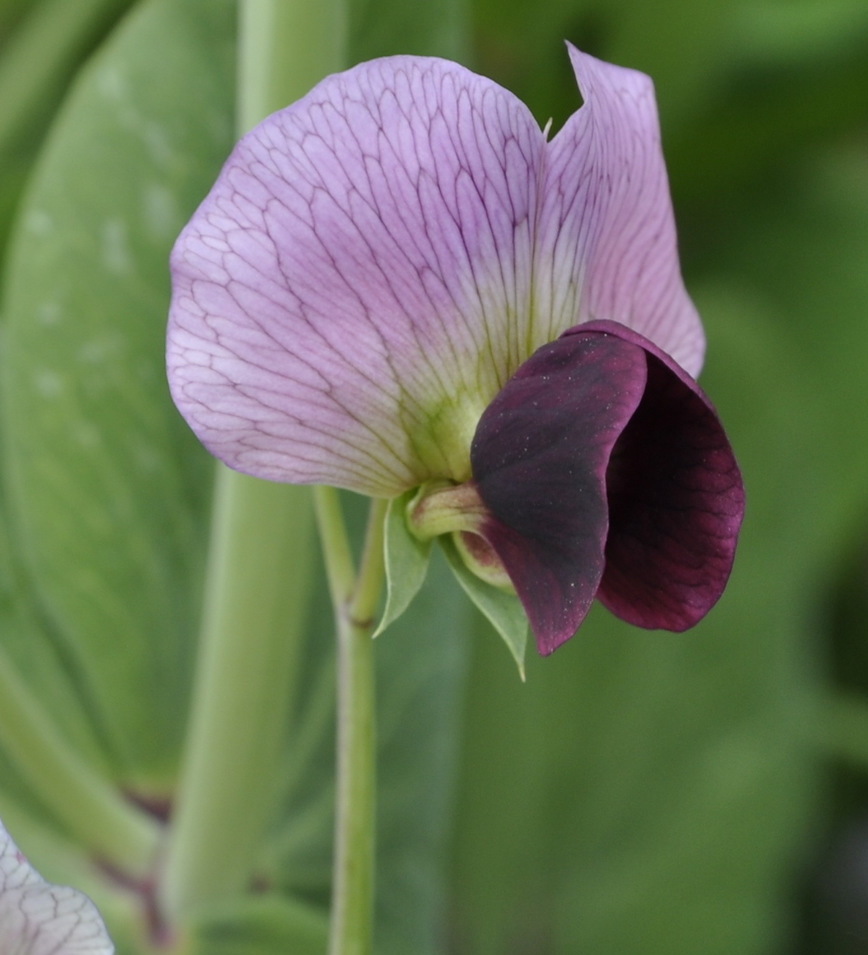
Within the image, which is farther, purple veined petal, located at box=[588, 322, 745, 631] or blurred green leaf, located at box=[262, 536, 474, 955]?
blurred green leaf, located at box=[262, 536, 474, 955]

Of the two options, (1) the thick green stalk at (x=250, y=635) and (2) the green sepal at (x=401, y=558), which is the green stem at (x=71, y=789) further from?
(2) the green sepal at (x=401, y=558)

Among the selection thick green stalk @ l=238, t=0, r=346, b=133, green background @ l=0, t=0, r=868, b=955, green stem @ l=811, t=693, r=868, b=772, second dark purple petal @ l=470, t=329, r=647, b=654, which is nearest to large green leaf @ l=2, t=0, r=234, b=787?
green background @ l=0, t=0, r=868, b=955

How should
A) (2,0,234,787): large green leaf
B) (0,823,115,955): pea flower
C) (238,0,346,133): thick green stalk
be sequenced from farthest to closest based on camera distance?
1. (2,0,234,787): large green leaf
2. (238,0,346,133): thick green stalk
3. (0,823,115,955): pea flower

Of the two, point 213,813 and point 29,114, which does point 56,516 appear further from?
point 29,114

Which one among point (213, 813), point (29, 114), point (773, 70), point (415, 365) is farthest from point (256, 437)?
point (773, 70)

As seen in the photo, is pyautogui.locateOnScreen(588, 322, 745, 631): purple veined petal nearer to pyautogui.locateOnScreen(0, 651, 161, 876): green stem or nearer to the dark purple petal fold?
the dark purple petal fold

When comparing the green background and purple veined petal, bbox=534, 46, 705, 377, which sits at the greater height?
purple veined petal, bbox=534, 46, 705, 377

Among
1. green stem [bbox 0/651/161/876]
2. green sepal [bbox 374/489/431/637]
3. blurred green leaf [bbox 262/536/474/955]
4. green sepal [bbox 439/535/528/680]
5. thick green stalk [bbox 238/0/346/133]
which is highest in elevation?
thick green stalk [bbox 238/0/346/133]
